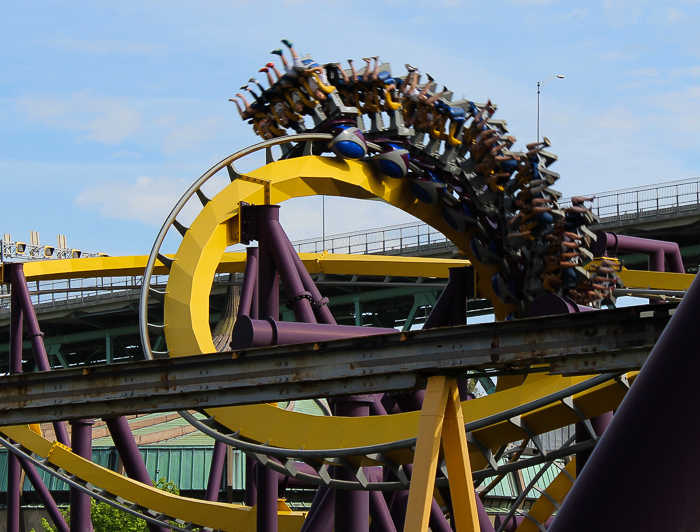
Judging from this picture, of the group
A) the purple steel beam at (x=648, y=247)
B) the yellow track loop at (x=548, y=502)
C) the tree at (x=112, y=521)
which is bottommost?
the tree at (x=112, y=521)

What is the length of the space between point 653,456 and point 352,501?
8.55 meters

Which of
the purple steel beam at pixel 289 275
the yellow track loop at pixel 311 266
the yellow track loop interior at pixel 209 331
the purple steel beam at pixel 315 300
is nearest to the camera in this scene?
the yellow track loop interior at pixel 209 331

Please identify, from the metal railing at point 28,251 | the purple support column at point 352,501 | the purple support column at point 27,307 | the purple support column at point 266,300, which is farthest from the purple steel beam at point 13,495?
the metal railing at point 28,251

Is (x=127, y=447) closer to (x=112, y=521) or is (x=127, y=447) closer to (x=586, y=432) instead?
(x=586, y=432)

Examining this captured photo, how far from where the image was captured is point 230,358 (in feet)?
25.8

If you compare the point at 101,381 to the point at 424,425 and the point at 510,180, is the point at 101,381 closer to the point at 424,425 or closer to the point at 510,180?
the point at 424,425

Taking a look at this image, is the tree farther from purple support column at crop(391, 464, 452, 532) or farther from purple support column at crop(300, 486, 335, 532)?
purple support column at crop(300, 486, 335, 532)

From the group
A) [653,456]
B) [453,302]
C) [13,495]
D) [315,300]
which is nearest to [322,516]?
[315,300]

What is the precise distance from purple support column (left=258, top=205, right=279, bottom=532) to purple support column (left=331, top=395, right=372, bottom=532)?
1635mm

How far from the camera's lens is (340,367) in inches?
286

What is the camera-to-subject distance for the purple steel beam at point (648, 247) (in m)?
17.0

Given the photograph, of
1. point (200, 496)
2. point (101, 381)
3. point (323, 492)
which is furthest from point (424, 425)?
point (200, 496)

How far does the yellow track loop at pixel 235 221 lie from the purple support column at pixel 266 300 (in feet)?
1.48

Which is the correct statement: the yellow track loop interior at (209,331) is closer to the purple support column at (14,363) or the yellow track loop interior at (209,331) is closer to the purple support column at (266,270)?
the purple support column at (266,270)
